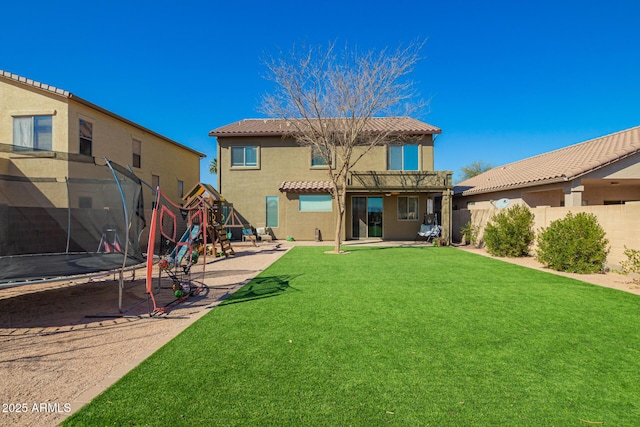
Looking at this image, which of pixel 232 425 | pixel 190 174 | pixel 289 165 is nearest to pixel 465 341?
pixel 232 425

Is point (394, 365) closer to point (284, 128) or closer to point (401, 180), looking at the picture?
point (401, 180)

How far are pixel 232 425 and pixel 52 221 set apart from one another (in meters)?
9.39

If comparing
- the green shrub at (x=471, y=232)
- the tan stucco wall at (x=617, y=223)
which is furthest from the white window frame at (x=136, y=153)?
the tan stucco wall at (x=617, y=223)

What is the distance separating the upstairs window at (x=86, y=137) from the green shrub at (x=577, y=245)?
18107 millimetres

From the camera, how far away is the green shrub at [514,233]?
12164mm

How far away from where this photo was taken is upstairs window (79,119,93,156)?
1410 cm

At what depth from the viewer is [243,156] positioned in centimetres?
2008

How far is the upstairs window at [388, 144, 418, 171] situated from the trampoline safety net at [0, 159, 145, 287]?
14.5 meters

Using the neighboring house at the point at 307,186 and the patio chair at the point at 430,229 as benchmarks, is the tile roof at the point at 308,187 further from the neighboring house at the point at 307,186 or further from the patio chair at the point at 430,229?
the patio chair at the point at 430,229

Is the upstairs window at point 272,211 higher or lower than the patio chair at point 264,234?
higher

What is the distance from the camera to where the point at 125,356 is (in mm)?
3844

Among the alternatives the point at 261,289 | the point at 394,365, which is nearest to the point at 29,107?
the point at 261,289

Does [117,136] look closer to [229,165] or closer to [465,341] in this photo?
[229,165]

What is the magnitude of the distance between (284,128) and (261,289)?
14468 mm
